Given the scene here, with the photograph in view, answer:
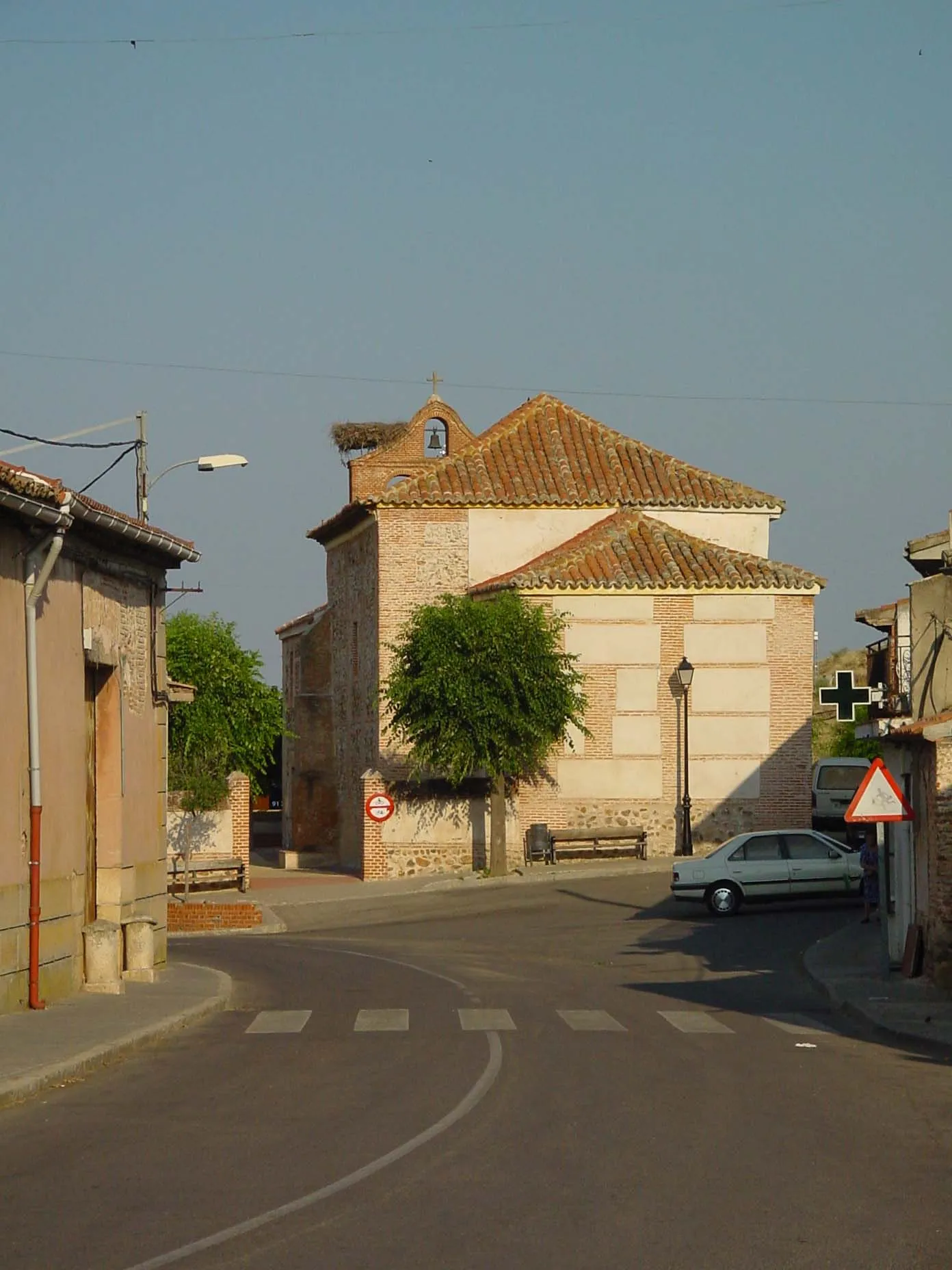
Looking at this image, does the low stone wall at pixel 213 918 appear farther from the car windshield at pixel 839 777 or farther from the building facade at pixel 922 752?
the car windshield at pixel 839 777

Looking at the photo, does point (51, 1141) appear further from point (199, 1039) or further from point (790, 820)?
point (790, 820)

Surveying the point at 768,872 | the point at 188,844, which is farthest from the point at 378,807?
the point at 768,872

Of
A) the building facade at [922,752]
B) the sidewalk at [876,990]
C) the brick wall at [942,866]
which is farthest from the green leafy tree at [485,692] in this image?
the brick wall at [942,866]

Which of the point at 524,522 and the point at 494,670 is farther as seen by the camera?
the point at 524,522

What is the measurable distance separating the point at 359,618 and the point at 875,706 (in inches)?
1051

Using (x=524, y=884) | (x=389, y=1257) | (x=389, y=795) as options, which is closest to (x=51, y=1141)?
(x=389, y=1257)

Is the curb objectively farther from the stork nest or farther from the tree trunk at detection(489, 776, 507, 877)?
the stork nest

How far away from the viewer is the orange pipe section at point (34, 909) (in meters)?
17.2

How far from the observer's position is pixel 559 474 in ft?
156

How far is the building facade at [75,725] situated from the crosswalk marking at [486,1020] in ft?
14.3

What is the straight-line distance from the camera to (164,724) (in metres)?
23.0

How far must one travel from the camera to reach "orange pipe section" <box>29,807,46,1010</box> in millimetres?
17172

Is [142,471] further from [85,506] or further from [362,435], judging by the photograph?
[362,435]

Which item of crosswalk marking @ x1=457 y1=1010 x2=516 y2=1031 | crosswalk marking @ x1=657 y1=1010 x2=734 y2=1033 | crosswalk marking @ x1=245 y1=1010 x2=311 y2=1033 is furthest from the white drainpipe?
crosswalk marking @ x1=657 y1=1010 x2=734 y2=1033
